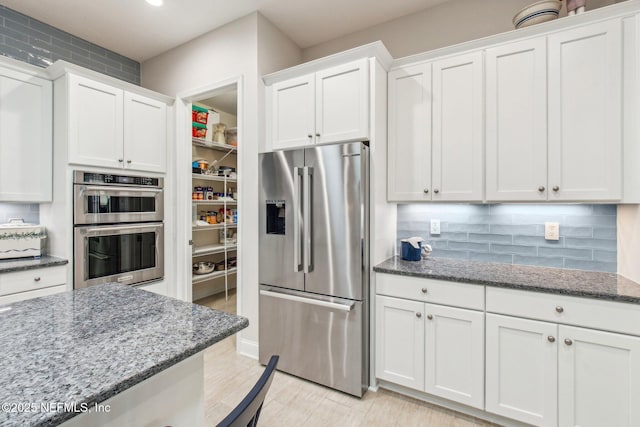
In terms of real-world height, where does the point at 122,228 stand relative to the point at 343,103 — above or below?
below

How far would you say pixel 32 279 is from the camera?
2.19m

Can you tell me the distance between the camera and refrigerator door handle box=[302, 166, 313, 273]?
217 centimetres

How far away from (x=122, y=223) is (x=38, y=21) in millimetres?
1935

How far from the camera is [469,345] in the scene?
71.6 inches

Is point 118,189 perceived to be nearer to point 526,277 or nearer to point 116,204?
point 116,204

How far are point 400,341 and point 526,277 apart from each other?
0.88 metres

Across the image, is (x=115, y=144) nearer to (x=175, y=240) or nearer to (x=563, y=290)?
(x=175, y=240)

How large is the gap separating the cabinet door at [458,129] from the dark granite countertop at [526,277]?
50 centimetres

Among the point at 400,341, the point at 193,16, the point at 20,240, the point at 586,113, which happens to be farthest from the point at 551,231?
the point at 20,240

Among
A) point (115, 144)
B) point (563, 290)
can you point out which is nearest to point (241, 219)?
point (115, 144)

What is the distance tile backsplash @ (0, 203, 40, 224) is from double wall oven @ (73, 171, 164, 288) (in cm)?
55

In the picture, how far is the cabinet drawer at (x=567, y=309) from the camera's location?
1.47 meters

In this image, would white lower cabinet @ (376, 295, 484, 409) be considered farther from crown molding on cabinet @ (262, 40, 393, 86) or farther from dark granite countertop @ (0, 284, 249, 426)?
crown molding on cabinet @ (262, 40, 393, 86)

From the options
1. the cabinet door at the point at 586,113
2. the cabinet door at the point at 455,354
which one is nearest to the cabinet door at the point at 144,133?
the cabinet door at the point at 455,354
